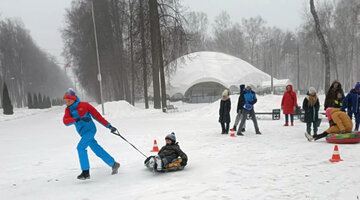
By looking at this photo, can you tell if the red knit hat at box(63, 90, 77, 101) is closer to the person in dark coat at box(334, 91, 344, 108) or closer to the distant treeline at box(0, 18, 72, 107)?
the person in dark coat at box(334, 91, 344, 108)

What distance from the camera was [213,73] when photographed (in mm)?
43688

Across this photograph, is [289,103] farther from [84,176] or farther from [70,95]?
[70,95]

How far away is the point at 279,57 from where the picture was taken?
6969 cm

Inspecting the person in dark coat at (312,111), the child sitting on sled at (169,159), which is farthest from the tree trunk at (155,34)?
the child sitting on sled at (169,159)

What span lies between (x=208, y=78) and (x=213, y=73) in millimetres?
2143

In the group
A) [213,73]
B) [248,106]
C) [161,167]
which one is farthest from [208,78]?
[161,167]

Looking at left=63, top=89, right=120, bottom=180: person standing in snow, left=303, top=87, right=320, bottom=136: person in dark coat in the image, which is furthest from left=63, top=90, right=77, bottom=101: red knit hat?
left=303, top=87, right=320, bottom=136: person in dark coat

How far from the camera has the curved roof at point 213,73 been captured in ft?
140

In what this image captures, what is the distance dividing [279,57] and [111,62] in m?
53.0

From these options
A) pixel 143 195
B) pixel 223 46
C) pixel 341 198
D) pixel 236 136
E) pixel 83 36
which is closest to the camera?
pixel 341 198

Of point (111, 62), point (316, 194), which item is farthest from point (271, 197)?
point (111, 62)

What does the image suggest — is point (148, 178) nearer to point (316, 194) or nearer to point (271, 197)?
point (271, 197)

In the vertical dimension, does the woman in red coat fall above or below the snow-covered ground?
above

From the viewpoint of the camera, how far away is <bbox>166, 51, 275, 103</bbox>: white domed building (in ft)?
139
